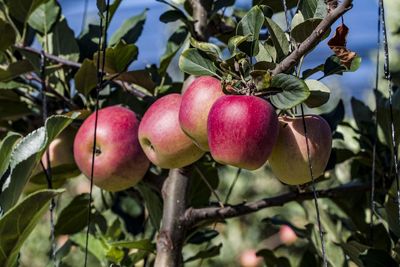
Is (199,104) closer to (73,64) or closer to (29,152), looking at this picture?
(29,152)

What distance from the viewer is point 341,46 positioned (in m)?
0.61

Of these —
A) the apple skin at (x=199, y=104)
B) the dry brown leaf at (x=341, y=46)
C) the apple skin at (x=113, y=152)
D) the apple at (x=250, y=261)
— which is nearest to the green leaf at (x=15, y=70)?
the apple skin at (x=113, y=152)

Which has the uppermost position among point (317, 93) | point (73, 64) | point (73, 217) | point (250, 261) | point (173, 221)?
point (317, 93)

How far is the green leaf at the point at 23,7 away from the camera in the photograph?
99cm

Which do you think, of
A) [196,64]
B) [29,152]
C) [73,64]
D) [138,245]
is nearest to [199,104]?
[196,64]

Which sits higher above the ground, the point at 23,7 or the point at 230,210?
the point at 23,7

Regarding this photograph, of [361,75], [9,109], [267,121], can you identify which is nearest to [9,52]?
[9,109]

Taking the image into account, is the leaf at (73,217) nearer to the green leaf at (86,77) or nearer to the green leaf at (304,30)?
the green leaf at (86,77)

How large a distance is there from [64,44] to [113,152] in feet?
0.79

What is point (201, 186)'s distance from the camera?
1034mm

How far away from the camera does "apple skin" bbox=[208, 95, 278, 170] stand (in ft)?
1.98

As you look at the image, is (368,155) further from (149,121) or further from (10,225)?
(10,225)

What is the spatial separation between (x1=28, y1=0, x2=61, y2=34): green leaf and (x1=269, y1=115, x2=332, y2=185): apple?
48 centimetres

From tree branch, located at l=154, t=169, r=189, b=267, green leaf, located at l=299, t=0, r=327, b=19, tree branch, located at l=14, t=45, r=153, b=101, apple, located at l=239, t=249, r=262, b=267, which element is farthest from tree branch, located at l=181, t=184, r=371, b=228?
apple, located at l=239, t=249, r=262, b=267
